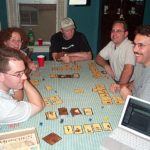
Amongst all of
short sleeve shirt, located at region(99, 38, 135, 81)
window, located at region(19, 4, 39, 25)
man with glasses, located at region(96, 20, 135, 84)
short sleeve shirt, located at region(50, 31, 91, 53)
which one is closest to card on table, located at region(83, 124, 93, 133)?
man with glasses, located at region(96, 20, 135, 84)

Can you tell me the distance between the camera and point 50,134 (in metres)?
1.52

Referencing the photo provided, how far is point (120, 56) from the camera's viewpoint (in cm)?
281

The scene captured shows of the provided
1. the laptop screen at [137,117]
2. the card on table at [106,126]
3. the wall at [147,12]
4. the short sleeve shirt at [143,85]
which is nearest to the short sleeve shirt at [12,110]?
the card on table at [106,126]

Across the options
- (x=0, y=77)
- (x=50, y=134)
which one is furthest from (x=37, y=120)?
(x=0, y=77)

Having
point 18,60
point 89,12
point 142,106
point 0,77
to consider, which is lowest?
point 142,106

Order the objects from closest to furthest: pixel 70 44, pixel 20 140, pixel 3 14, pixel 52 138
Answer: pixel 20 140 → pixel 52 138 → pixel 70 44 → pixel 3 14

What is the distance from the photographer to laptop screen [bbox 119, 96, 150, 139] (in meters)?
1.45

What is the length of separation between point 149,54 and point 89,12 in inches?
102

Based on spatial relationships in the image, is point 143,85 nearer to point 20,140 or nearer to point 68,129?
point 68,129

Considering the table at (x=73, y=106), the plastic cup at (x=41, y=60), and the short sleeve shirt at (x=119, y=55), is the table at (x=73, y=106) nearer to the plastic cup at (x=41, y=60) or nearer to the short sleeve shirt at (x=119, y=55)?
the plastic cup at (x=41, y=60)

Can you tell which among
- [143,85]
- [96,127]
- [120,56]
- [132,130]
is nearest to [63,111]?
[96,127]

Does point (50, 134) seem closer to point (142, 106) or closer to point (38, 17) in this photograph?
point (142, 106)

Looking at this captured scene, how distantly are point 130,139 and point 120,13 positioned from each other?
127 inches

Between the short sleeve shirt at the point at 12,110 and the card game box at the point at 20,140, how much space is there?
14 cm
